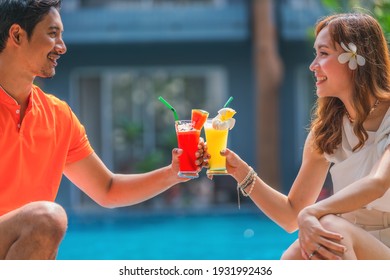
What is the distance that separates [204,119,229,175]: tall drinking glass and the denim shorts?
600mm

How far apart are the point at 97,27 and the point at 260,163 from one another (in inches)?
143

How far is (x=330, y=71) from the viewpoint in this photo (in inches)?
114

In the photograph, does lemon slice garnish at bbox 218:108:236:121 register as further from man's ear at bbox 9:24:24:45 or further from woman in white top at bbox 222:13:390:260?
man's ear at bbox 9:24:24:45

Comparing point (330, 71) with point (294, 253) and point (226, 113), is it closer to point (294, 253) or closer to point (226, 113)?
point (226, 113)

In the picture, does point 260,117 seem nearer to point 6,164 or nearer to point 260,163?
point 260,163

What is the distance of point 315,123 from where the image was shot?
3078 millimetres

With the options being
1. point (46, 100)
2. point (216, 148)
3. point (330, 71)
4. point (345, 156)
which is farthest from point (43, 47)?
point (345, 156)

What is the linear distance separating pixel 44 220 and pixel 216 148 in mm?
974

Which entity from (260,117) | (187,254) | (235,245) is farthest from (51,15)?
(260,117)

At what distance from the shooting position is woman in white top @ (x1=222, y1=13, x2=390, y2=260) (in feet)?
8.52

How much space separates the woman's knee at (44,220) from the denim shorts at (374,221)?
108 cm

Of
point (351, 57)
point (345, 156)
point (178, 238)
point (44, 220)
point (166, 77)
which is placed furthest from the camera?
point (166, 77)

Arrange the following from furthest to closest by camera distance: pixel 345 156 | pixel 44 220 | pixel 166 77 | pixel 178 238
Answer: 1. pixel 166 77
2. pixel 178 238
3. pixel 345 156
4. pixel 44 220

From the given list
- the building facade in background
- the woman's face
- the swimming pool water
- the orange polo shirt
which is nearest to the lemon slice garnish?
the woman's face
